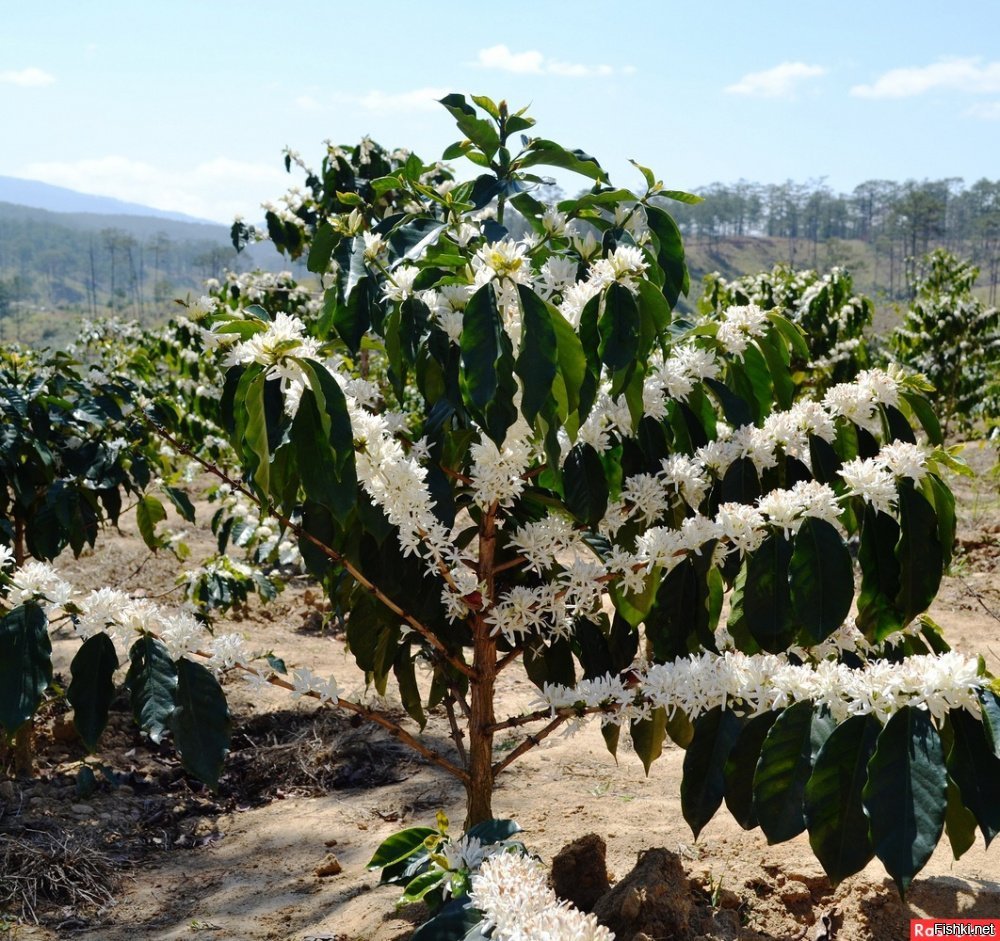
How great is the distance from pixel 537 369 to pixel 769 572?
0.53 metres

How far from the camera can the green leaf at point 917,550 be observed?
1682mm

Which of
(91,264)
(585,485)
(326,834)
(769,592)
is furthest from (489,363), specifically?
(91,264)

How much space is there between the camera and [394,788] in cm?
378

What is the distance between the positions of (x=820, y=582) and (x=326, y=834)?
2.35 meters

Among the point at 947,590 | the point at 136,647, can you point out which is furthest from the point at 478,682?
the point at 947,590

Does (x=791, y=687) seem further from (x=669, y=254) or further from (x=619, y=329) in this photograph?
(x=669, y=254)

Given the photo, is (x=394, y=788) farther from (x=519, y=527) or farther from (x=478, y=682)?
(x=519, y=527)

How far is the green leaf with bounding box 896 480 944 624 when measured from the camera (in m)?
1.68

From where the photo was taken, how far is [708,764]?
158cm

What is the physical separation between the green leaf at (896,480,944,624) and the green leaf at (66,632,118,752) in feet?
4.48

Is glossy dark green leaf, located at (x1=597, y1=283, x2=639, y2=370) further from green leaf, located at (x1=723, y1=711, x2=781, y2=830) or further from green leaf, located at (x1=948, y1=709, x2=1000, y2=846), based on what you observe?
green leaf, located at (x1=948, y1=709, x2=1000, y2=846)

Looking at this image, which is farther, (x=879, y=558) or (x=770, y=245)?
(x=770, y=245)

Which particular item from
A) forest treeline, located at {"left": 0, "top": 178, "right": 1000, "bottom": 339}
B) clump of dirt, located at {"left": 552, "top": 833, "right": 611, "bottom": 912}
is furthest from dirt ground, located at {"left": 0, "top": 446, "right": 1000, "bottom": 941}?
forest treeline, located at {"left": 0, "top": 178, "right": 1000, "bottom": 339}

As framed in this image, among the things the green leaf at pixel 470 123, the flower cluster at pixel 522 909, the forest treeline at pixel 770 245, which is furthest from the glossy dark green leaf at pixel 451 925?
the forest treeline at pixel 770 245
